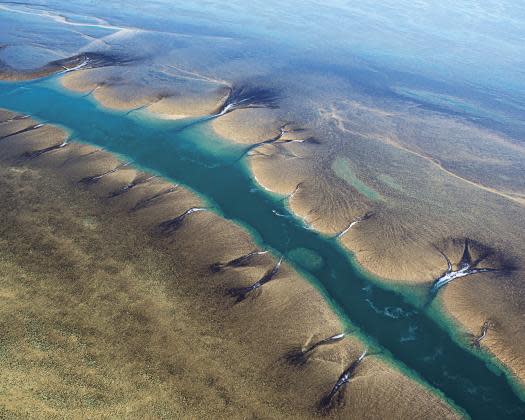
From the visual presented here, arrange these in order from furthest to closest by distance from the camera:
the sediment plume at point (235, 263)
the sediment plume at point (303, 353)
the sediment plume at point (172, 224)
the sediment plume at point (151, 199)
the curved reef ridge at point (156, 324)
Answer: the sediment plume at point (151, 199)
the sediment plume at point (172, 224)
the sediment plume at point (235, 263)
the sediment plume at point (303, 353)
the curved reef ridge at point (156, 324)

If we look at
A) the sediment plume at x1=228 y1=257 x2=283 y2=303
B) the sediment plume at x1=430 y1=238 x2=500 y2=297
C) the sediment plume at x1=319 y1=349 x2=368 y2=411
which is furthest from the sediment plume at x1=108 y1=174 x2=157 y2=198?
the sediment plume at x1=430 y1=238 x2=500 y2=297

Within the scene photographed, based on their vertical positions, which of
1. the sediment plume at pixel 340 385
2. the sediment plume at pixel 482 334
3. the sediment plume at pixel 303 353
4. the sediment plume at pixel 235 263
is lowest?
the sediment plume at pixel 340 385

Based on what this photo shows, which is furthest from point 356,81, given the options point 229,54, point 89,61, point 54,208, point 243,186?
point 54,208

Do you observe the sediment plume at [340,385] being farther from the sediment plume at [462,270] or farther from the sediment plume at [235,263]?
the sediment plume at [235,263]

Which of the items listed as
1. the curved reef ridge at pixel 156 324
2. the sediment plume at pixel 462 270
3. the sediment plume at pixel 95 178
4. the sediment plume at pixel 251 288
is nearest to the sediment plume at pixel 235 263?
the curved reef ridge at pixel 156 324

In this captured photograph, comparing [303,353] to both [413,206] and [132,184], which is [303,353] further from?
[132,184]

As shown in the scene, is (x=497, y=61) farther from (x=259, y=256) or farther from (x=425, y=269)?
(x=259, y=256)
